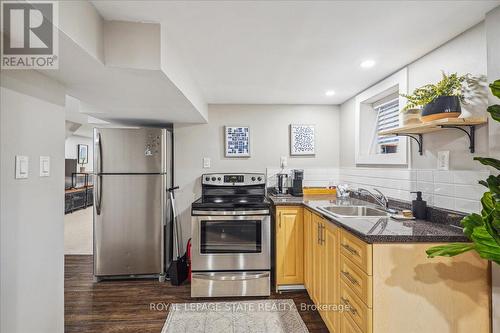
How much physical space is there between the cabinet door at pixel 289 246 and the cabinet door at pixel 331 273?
568mm

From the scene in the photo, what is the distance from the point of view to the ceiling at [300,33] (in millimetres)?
1395

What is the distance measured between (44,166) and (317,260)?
2077mm

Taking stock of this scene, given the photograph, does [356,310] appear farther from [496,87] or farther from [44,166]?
[44,166]

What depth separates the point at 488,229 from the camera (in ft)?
3.58

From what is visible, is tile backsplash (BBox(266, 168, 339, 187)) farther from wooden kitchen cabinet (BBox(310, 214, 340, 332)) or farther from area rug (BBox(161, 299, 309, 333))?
area rug (BBox(161, 299, 309, 333))

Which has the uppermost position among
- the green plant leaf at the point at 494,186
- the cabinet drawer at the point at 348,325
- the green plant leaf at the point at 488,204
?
the green plant leaf at the point at 494,186

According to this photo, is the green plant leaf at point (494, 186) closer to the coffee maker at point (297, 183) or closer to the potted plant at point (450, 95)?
the potted plant at point (450, 95)

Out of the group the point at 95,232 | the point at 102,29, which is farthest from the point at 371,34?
the point at 95,232

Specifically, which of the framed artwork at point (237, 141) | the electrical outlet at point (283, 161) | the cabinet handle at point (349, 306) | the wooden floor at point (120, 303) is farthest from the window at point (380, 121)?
the wooden floor at point (120, 303)

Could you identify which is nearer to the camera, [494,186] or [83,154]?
[494,186]

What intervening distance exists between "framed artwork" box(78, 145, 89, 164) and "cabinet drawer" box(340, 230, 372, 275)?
873 cm

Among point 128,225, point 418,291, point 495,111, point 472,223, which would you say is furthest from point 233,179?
point 495,111

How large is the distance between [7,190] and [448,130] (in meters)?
2.59

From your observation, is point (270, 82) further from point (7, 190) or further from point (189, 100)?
point (7, 190)
